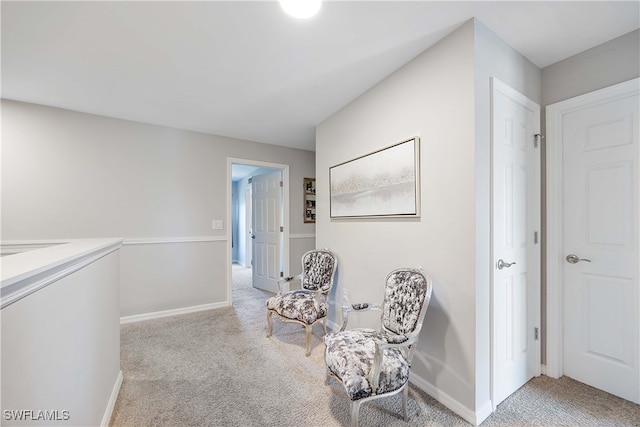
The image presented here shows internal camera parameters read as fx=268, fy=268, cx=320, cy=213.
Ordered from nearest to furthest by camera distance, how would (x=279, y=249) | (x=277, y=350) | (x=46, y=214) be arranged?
(x=277, y=350), (x=46, y=214), (x=279, y=249)

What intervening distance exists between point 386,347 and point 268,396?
0.98 metres

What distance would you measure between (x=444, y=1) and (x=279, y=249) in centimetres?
361

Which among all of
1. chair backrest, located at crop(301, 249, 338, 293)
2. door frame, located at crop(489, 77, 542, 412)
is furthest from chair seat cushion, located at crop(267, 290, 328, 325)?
door frame, located at crop(489, 77, 542, 412)

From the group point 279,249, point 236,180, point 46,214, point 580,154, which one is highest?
point 236,180

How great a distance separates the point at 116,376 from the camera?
186 centimetres

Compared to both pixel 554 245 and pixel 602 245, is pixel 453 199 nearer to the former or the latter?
pixel 554 245

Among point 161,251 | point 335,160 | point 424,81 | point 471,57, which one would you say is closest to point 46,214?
point 161,251

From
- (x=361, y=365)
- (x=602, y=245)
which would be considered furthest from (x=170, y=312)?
(x=602, y=245)

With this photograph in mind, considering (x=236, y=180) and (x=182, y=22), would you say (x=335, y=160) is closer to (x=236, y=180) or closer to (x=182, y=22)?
(x=182, y=22)

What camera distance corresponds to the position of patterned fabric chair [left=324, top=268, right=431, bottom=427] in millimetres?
1409

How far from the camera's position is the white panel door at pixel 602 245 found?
1716 millimetres

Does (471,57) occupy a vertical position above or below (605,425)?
above

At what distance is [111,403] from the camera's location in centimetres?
166

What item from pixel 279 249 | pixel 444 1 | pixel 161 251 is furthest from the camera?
Answer: pixel 279 249
